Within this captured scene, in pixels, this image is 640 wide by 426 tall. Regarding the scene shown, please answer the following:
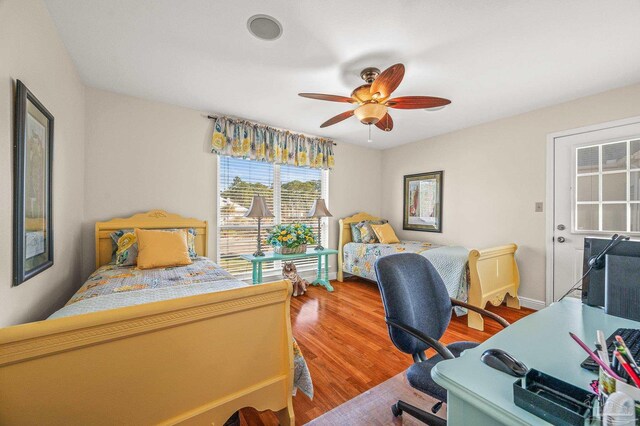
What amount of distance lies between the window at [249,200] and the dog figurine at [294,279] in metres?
0.24

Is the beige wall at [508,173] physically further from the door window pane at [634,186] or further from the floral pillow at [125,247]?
the floral pillow at [125,247]

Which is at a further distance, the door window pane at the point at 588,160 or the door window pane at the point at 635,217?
the door window pane at the point at 588,160

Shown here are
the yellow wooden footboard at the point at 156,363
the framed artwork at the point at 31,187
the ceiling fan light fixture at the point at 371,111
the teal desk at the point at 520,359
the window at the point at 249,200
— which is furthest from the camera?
the window at the point at 249,200

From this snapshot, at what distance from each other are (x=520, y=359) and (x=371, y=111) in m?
1.96

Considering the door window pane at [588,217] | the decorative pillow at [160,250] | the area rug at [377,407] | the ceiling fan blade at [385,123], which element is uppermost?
the ceiling fan blade at [385,123]

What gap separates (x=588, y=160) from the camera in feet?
9.35

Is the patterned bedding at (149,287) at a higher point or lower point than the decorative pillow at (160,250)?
lower

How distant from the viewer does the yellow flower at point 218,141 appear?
11.1ft

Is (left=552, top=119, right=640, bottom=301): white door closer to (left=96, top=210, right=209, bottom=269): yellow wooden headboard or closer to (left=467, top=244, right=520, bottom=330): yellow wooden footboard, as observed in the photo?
(left=467, top=244, right=520, bottom=330): yellow wooden footboard

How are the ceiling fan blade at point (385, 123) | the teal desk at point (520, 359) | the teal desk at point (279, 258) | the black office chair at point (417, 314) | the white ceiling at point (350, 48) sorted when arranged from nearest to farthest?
the teal desk at point (520, 359) → the black office chair at point (417, 314) → the white ceiling at point (350, 48) → the ceiling fan blade at point (385, 123) → the teal desk at point (279, 258)

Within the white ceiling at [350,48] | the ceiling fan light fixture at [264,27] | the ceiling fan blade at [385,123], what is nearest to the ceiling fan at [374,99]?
the white ceiling at [350,48]

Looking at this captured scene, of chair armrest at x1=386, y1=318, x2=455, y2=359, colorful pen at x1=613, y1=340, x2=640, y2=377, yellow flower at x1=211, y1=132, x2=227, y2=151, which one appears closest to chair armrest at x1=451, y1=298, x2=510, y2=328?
chair armrest at x1=386, y1=318, x2=455, y2=359

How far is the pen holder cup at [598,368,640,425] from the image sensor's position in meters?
0.53

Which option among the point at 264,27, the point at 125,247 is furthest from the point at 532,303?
the point at 125,247
